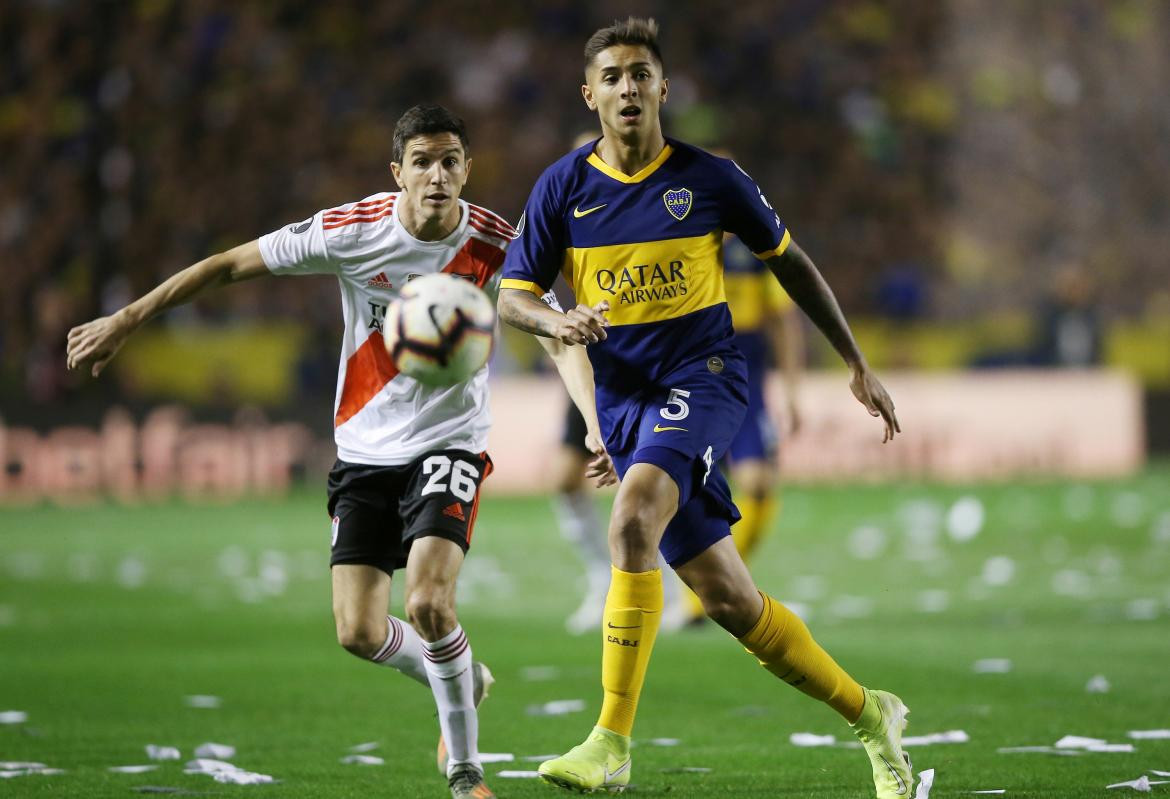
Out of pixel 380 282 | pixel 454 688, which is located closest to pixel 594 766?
pixel 454 688

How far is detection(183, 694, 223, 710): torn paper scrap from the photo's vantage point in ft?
24.1

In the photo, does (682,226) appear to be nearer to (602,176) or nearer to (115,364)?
(602,176)

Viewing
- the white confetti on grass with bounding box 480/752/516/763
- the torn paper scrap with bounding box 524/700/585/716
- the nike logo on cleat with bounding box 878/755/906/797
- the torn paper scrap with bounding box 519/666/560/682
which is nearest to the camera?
the nike logo on cleat with bounding box 878/755/906/797

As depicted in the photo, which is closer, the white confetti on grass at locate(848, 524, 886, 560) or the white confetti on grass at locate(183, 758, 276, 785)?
the white confetti on grass at locate(183, 758, 276, 785)

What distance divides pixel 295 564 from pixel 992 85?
81.7ft

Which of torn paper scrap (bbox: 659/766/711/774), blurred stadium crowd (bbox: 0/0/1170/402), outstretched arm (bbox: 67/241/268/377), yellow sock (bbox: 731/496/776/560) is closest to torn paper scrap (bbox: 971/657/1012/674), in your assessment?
yellow sock (bbox: 731/496/776/560)

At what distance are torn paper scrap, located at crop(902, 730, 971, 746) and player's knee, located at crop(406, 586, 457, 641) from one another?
1.76 metres

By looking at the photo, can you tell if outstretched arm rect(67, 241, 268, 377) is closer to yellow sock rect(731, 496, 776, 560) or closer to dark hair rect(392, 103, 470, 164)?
dark hair rect(392, 103, 470, 164)

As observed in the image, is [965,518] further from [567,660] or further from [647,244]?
[647,244]

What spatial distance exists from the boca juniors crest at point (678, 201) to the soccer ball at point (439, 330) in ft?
2.17

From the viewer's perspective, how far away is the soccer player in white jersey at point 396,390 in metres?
5.50

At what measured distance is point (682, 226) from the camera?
5383mm

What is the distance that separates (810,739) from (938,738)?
0.45 meters

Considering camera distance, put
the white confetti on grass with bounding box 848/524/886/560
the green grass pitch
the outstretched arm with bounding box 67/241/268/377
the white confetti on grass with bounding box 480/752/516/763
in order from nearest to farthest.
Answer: the outstretched arm with bounding box 67/241/268/377, the green grass pitch, the white confetti on grass with bounding box 480/752/516/763, the white confetti on grass with bounding box 848/524/886/560
